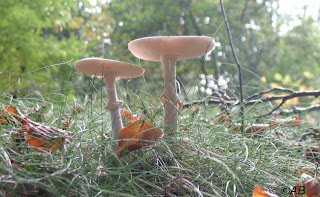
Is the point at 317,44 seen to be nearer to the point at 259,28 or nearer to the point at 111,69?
the point at 259,28

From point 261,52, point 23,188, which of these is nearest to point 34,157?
point 23,188

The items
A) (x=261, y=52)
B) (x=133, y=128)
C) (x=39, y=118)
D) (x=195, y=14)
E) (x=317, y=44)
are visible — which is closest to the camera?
(x=133, y=128)

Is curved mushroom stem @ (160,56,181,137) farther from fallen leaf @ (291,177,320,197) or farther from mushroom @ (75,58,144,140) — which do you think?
fallen leaf @ (291,177,320,197)

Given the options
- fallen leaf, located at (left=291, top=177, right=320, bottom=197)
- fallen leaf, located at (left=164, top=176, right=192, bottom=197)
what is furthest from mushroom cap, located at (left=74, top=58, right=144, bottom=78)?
fallen leaf, located at (left=291, top=177, right=320, bottom=197)

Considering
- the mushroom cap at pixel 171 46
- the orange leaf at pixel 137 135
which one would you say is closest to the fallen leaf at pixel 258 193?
the orange leaf at pixel 137 135

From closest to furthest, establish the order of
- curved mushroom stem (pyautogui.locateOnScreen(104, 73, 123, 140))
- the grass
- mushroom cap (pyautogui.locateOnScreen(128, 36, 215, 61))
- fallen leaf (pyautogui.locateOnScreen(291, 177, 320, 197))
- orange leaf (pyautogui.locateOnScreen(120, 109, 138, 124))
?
the grass → fallen leaf (pyautogui.locateOnScreen(291, 177, 320, 197)) → mushroom cap (pyautogui.locateOnScreen(128, 36, 215, 61)) → curved mushroom stem (pyautogui.locateOnScreen(104, 73, 123, 140)) → orange leaf (pyautogui.locateOnScreen(120, 109, 138, 124))

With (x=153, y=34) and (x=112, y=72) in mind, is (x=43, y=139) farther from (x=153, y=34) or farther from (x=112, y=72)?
(x=153, y=34)
